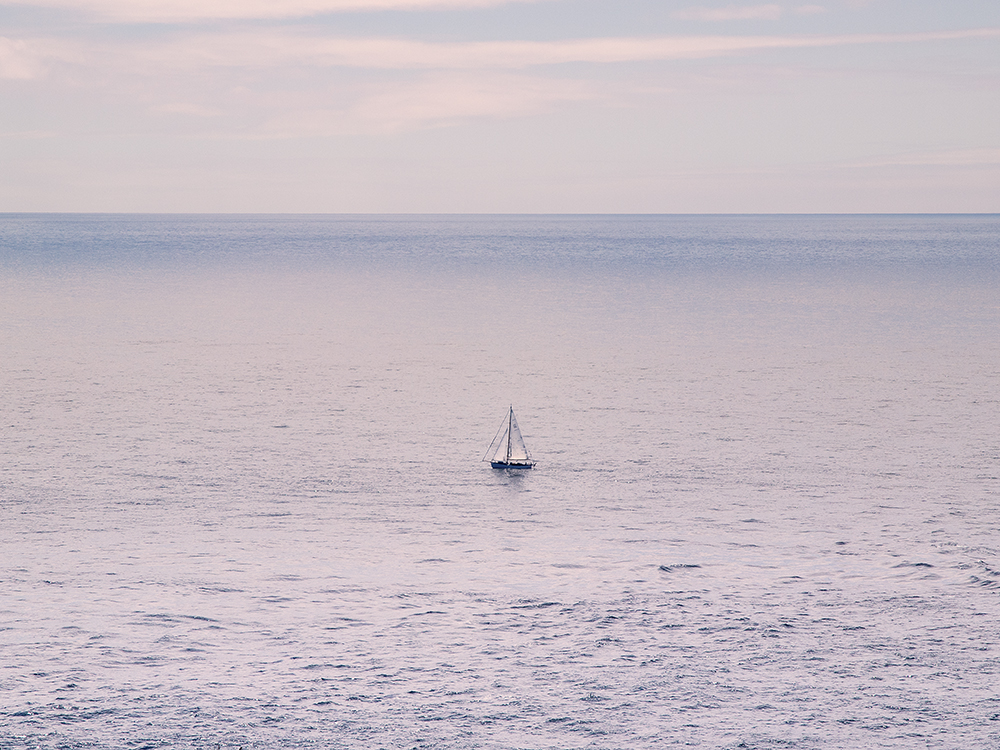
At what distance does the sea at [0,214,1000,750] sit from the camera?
59.8ft

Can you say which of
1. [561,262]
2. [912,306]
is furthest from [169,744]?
[561,262]

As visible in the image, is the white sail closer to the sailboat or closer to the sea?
the sailboat

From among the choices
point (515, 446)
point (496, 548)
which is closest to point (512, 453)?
point (515, 446)

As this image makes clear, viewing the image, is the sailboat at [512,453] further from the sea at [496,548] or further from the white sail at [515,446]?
the sea at [496,548]

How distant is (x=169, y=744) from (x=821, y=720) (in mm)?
10054

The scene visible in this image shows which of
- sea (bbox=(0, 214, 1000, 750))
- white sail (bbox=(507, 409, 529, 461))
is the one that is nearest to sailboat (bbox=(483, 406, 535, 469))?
white sail (bbox=(507, 409, 529, 461))

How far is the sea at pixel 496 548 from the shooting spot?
59.8 ft

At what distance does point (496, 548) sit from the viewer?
26344 mm

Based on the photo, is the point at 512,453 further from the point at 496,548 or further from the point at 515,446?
the point at 496,548

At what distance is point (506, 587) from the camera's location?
23.7 m

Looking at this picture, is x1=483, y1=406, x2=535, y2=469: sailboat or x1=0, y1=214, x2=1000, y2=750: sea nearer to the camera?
x1=0, y1=214, x2=1000, y2=750: sea

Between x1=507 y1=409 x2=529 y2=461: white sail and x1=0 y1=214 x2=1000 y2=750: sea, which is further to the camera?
x1=507 y1=409 x2=529 y2=461: white sail

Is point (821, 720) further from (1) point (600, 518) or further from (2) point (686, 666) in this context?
(1) point (600, 518)

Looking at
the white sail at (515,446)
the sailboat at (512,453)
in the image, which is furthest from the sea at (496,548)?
the white sail at (515,446)
